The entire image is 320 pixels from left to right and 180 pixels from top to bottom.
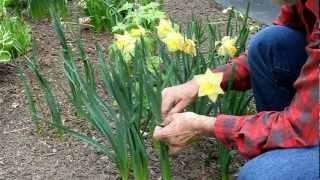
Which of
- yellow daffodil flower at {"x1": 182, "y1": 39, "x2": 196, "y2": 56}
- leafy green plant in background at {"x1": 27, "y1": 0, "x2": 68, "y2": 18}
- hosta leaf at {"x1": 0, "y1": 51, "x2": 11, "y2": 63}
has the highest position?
yellow daffodil flower at {"x1": 182, "y1": 39, "x2": 196, "y2": 56}

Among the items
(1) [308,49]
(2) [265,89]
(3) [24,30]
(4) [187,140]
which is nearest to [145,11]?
(3) [24,30]

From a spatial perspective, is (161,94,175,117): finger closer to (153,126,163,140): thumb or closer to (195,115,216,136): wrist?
(153,126,163,140): thumb

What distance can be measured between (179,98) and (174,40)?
19cm

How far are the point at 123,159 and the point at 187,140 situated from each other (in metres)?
0.32

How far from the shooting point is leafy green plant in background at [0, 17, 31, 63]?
2740 millimetres

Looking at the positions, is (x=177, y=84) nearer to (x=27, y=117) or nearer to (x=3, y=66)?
(x=27, y=117)

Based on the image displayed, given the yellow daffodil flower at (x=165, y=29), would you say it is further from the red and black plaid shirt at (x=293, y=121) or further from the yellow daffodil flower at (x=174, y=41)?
the red and black plaid shirt at (x=293, y=121)

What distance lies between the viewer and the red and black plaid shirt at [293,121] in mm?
1410

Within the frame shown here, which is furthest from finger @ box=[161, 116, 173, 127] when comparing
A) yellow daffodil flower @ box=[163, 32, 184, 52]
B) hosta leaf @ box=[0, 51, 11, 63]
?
hosta leaf @ box=[0, 51, 11, 63]

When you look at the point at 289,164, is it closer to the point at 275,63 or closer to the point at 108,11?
the point at 275,63

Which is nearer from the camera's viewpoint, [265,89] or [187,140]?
[187,140]

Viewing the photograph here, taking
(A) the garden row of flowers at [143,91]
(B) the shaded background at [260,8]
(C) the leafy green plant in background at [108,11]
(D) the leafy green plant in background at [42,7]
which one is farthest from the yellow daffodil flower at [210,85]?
(B) the shaded background at [260,8]

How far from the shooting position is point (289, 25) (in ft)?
6.13

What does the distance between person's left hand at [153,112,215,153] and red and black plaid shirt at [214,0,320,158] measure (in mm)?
37
